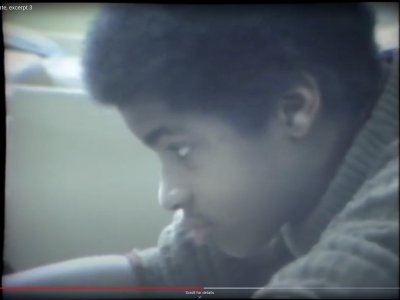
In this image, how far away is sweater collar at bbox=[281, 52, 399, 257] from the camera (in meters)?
0.95

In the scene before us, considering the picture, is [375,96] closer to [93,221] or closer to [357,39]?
[357,39]

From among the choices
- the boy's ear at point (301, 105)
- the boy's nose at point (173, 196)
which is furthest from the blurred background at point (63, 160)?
the boy's ear at point (301, 105)

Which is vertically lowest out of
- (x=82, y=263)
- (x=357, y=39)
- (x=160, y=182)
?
(x=82, y=263)

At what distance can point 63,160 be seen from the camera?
1047 millimetres

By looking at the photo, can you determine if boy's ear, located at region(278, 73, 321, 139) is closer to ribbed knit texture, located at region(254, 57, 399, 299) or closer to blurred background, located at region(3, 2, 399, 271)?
ribbed knit texture, located at region(254, 57, 399, 299)

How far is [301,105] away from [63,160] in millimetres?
450

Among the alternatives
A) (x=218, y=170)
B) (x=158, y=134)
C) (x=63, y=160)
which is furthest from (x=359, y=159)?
(x=63, y=160)

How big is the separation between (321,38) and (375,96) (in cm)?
14

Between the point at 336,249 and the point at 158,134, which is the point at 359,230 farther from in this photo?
the point at 158,134

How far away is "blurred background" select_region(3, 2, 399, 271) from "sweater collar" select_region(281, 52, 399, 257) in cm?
26

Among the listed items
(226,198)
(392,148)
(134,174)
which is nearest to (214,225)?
(226,198)

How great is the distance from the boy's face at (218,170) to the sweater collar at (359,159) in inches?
2.3

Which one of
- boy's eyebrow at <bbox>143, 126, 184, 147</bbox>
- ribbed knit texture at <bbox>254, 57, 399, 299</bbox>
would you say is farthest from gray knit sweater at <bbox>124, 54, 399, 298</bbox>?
boy's eyebrow at <bbox>143, 126, 184, 147</bbox>

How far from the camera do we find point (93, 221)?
103 centimetres
